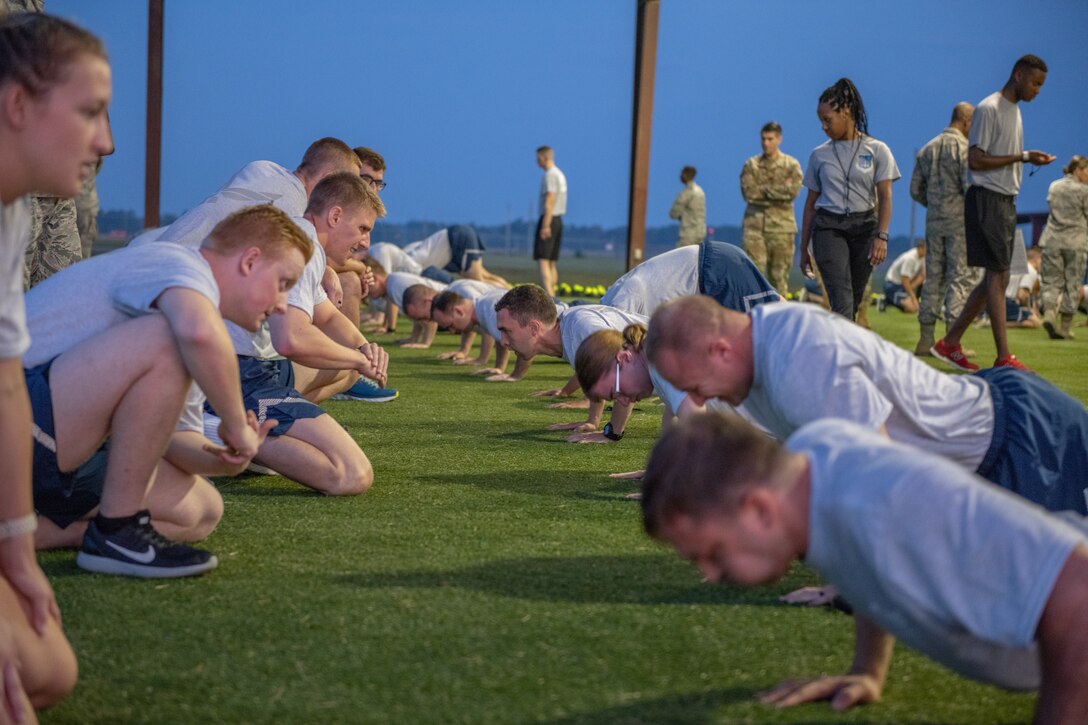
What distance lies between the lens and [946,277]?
30.4ft

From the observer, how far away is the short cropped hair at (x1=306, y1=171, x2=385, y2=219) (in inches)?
163

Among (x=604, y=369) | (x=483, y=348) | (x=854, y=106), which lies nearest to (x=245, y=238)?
(x=604, y=369)

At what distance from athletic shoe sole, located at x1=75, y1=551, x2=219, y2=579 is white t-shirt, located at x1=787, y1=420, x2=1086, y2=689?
1.55 meters

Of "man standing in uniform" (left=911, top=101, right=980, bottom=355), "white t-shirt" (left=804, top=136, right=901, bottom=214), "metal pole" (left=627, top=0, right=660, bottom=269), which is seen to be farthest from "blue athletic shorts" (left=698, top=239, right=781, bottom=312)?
"metal pole" (left=627, top=0, right=660, bottom=269)

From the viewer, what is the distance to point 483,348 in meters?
8.41

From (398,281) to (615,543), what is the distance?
6.70m

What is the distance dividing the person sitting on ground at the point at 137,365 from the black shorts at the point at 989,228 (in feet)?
17.8

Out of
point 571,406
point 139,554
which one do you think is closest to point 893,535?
point 139,554

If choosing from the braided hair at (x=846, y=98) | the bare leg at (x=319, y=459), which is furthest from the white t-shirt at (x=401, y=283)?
the bare leg at (x=319, y=459)

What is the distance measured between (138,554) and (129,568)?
0.14 feet

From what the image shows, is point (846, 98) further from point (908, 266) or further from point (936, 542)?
point (908, 266)

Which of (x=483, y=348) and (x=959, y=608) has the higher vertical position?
→ (x=959, y=608)

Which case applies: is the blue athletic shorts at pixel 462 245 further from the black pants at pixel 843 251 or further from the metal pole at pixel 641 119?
the black pants at pixel 843 251

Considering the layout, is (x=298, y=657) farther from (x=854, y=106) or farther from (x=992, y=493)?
(x=854, y=106)
